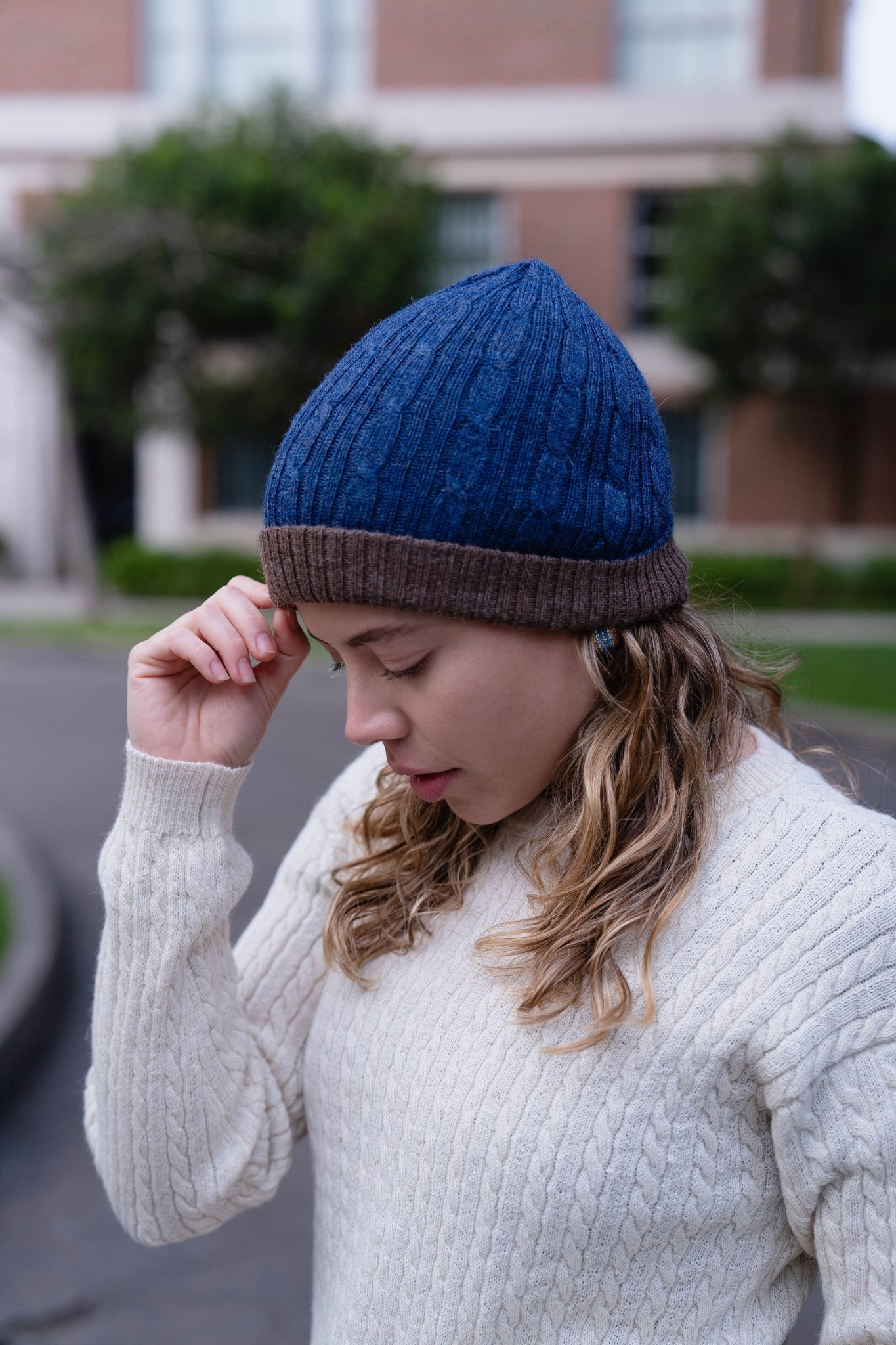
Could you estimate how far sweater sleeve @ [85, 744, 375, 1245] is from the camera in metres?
1.33

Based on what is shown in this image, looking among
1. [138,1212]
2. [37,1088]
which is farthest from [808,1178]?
[37,1088]

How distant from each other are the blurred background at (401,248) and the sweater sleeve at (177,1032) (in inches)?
327

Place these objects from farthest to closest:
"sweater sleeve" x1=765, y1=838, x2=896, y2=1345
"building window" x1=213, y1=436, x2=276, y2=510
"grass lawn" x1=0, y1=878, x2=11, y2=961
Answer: "building window" x1=213, y1=436, x2=276, y2=510 < "grass lawn" x1=0, y1=878, x2=11, y2=961 < "sweater sleeve" x1=765, y1=838, x2=896, y2=1345

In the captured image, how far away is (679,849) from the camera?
123 centimetres

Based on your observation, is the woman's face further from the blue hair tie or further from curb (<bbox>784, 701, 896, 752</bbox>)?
curb (<bbox>784, 701, 896, 752</bbox>)

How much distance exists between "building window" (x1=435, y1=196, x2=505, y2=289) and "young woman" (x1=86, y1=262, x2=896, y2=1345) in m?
17.4

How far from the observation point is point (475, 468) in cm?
114

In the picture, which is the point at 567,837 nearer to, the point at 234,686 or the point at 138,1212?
the point at 234,686

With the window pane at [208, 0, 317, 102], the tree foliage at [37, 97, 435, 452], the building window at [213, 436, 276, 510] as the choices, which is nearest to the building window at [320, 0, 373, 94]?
the window pane at [208, 0, 317, 102]

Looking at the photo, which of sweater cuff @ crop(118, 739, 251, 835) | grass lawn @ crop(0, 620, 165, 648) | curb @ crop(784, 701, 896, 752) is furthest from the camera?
grass lawn @ crop(0, 620, 165, 648)

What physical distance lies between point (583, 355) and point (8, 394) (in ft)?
68.0

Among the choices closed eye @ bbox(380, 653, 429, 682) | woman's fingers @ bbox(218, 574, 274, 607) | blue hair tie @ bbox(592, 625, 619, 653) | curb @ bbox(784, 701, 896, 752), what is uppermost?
woman's fingers @ bbox(218, 574, 274, 607)

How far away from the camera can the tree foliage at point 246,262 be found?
566 inches

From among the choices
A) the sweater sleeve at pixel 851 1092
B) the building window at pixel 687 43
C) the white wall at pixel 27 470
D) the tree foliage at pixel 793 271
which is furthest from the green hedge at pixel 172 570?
the sweater sleeve at pixel 851 1092
